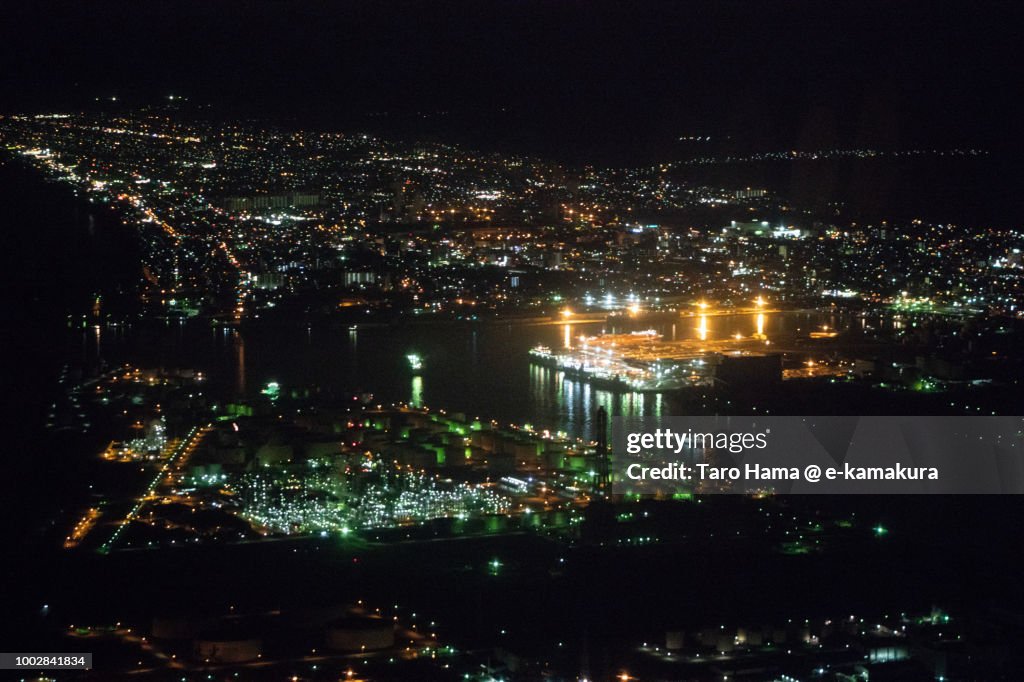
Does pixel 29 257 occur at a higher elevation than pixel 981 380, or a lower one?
higher

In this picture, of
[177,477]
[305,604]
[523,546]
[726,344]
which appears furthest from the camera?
[726,344]

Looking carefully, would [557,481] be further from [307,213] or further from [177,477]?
[307,213]

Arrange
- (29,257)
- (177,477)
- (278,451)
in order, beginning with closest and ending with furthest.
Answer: (177,477) → (278,451) → (29,257)

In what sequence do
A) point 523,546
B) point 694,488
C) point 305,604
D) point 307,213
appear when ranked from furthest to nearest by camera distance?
point 307,213
point 694,488
point 523,546
point 305,604

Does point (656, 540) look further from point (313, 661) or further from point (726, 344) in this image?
point (726, 344)

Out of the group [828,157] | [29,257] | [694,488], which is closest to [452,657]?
[694,488]

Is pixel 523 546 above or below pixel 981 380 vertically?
below

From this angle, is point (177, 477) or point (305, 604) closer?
point (305, 604)

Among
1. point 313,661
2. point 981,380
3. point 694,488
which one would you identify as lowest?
point 313,661

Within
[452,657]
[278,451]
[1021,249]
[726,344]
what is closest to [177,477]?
[278,451]
